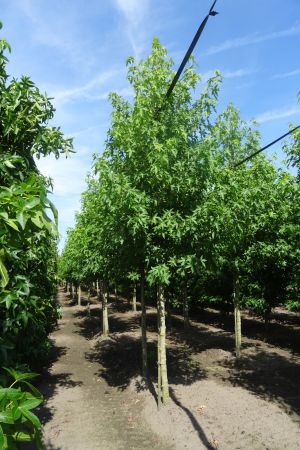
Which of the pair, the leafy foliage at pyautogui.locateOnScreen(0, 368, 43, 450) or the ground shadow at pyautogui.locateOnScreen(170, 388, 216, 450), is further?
the ground shadow at pyautogui.locateOnScreen(170, 388, 216, 450)

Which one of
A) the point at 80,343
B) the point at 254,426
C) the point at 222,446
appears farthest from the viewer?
the point at 80,343

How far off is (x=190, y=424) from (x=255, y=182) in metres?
7.26

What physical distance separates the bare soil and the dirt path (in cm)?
2

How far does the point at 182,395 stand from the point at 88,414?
2332 mm

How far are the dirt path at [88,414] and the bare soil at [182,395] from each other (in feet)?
0.07

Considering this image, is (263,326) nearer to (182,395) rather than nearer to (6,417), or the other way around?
(182,395)

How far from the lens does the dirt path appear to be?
7.54m

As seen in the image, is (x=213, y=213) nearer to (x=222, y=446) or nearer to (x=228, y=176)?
(x=228, y=176)

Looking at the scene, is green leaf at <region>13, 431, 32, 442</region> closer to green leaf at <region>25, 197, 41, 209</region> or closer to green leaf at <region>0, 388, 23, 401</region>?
green leaf at <region>0, 388, 23, 401</region>

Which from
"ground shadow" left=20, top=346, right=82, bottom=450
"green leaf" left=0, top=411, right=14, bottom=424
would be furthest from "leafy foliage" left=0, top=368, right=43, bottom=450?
"ground shadow" left=20, top=346, right=82, bottom=450

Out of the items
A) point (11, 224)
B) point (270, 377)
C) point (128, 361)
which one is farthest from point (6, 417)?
point (128, 361)

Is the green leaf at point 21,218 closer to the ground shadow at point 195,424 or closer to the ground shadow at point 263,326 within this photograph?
the ground shadow at point 195,424

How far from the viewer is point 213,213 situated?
25.3 ft

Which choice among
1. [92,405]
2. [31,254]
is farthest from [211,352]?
[31,254]
